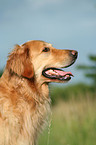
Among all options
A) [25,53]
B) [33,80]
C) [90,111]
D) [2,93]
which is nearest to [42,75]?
[33,80]

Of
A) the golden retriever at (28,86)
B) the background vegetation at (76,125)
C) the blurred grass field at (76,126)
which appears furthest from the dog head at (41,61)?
the blurred grass field at (76,126)

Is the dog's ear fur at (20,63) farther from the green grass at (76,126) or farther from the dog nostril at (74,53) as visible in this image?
the green grass at (76,126)

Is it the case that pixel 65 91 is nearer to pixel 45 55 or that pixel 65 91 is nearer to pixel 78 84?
pixel 78 84

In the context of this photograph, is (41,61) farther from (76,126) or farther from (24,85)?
(76,126)

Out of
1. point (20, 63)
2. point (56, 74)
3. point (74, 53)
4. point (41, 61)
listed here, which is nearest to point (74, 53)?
point (74, 53)

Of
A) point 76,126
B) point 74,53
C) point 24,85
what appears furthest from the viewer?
point 76,126

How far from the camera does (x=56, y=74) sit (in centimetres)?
430

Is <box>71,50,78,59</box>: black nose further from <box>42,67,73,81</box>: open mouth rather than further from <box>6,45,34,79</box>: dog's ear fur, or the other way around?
<box>6,45,34,79</box>: dog's ear fur

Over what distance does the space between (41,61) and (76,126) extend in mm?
4712

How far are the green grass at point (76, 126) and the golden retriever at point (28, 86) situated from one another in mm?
3405

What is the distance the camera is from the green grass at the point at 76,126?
25.6 feet

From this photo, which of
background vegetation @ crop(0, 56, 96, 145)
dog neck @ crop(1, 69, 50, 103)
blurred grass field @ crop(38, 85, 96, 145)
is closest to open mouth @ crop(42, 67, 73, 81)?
dog neck @ crop(1, 69, 50, 103)

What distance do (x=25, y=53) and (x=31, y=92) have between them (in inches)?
27.3

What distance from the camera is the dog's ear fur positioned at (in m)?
4.03
